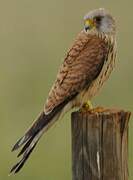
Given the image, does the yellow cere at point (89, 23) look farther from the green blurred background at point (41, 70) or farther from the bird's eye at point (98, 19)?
the green blurred background at point (41, 70)

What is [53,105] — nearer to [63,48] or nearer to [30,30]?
[63,48]

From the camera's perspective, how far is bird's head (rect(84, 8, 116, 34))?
7988 millimetres

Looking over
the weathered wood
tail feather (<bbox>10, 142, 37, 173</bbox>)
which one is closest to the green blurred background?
tail feather (<bbox>10, 142, 37, 173</bbox>)

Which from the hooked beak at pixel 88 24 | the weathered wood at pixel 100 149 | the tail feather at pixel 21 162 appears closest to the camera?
the weathered wood at pixel 100 149

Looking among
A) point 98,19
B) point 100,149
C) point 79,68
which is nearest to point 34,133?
point 100,149

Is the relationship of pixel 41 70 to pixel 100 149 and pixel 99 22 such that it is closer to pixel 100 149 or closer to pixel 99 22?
pixel 99 22

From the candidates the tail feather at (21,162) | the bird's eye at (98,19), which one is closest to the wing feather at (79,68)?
the bird's eye at (98,19)

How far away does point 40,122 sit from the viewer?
266 inches

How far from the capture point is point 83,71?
738cm

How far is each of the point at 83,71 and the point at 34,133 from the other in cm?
96

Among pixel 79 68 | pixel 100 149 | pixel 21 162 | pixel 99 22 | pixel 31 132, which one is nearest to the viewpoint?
pixel 100 149

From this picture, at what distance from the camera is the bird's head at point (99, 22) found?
7988mm

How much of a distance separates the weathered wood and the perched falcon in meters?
0.59

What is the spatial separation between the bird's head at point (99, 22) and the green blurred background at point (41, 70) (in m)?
1.41
